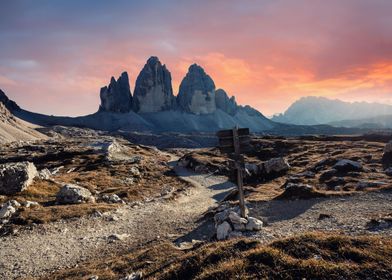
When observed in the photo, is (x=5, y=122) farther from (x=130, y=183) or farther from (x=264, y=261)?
(x=264, y=261)

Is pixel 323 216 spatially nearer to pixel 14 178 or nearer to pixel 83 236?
pixel 83 236

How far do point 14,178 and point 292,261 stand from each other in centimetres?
3467

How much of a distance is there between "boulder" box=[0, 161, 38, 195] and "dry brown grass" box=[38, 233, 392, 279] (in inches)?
1083

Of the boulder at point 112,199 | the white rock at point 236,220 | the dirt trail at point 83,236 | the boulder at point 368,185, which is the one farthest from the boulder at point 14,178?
the boulder at point 368,185

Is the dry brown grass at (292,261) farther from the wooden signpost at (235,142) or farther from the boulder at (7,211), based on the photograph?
the boulder at (7,211)

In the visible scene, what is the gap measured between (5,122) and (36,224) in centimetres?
20685

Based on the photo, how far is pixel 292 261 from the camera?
948cm

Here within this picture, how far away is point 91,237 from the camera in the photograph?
22.0 meters

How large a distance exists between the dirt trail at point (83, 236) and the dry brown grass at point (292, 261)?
8330 millimetres

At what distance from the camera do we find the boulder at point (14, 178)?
3251cm

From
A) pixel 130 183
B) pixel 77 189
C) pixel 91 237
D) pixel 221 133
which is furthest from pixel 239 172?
pixel 130 183

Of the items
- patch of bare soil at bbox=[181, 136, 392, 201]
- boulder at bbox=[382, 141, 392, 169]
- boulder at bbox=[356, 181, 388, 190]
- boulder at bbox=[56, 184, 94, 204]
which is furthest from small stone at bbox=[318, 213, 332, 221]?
boulder at bbox=[382, 141, 392, 169]

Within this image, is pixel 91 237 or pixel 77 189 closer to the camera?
pixel 91 237

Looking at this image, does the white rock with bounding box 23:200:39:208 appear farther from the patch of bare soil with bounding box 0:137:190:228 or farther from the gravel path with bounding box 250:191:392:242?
the gravel path with bounding box 250:191:392:242
